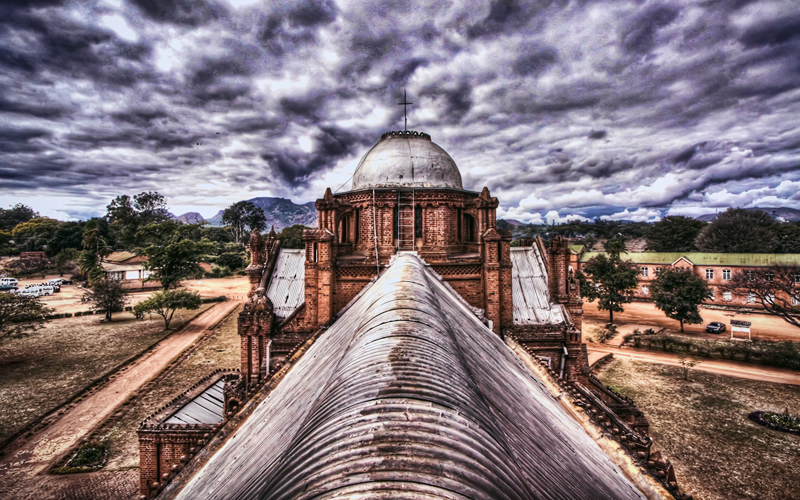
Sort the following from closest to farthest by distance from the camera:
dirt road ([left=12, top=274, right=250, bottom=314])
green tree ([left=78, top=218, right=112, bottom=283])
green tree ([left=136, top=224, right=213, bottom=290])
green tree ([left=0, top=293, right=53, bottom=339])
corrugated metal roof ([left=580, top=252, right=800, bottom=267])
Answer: green tree ([left=0, top=293, right=53, bottom=339]), dirt road ([left=12, top=274, right=250, bottom=314]), corrugated metal roof ([left=580, top=252, right=800, bottom=267]), green tree ([left=136, top=224, right=213, bottom=290]), green tree ([left=78, top=218, right=112, bottom=283])

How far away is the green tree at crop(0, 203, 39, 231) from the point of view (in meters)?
98.7

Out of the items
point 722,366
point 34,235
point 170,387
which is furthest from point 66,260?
point 722,366

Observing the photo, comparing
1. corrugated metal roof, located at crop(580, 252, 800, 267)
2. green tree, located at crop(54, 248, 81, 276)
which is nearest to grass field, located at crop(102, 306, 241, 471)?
corrugated metal roof, located at crop(580, 252, 800, 267)

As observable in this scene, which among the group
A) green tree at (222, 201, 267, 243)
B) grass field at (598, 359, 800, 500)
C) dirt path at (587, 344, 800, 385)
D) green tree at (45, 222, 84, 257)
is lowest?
grass field at (598, 359, 800, 500)

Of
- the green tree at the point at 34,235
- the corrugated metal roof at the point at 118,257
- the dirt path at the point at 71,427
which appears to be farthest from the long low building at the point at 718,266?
the green tree at the point at 34,235

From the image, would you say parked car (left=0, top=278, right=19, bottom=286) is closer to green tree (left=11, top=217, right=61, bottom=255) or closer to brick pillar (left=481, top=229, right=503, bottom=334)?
green tree (left=11, top=217, right=61, bottom=255)

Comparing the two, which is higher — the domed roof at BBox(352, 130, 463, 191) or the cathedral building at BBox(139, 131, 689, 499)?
the domed roof at BBox(352, 130, 463, 191)

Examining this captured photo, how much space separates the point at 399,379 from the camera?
2.09m

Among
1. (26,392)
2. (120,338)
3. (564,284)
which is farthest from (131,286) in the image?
(564,284)

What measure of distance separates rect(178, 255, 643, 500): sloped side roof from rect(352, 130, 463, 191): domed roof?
13154 mm

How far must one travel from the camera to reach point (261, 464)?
2.97m

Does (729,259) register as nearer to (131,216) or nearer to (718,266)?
(718,266)

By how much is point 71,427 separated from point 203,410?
9.47 meters

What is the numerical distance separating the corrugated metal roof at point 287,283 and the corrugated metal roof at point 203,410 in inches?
158
